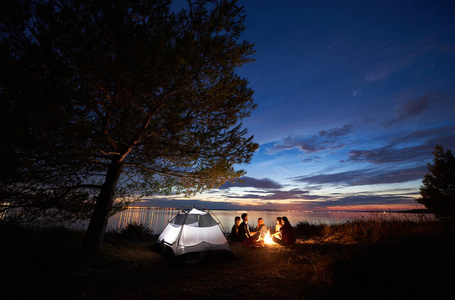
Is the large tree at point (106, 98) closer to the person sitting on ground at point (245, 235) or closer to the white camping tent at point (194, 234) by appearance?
the white camping tent at point (194, 234)

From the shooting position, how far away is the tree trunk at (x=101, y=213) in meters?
6.25

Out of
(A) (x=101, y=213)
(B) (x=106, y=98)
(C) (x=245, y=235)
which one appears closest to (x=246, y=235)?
(C) (x=245, y=235)

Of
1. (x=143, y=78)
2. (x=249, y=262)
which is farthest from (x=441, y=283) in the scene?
(x=143, y=78)

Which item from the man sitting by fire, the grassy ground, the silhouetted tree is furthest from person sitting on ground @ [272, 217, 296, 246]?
the silhouetted tree

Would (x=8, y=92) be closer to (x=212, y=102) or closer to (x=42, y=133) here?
(x=42, y=133)

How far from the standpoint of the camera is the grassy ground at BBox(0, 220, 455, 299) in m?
4.02

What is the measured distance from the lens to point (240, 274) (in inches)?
218

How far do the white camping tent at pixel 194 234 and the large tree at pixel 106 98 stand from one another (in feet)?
5.35

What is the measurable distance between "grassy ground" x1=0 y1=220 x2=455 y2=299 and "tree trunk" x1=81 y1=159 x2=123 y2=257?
368mm

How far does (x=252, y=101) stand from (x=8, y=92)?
594 centimetres

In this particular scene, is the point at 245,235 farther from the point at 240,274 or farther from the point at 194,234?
the point at 240,274

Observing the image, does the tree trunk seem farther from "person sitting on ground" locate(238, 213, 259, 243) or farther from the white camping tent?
"person sitting on ground" locate(238, 213, 259, 243)

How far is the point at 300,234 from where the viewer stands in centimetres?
1357

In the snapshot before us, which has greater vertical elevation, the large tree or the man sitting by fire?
the large tree
